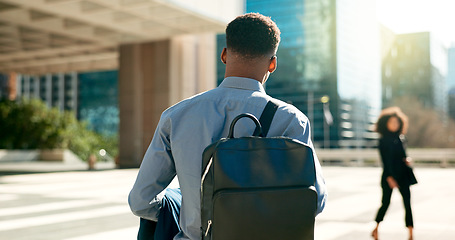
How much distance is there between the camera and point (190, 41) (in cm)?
2655

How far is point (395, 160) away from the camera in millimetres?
6348

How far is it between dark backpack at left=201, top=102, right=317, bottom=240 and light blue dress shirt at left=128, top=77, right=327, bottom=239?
0.42 ft

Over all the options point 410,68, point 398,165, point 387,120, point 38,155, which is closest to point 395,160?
point 398,165

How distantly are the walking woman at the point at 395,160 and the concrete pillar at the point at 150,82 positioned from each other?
1932 cm

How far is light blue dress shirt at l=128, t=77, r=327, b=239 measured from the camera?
5.96 feet

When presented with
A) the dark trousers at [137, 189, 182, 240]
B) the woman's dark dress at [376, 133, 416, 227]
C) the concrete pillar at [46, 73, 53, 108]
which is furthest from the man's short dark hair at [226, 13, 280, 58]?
the concrete pillar at [46, 73, 53, 108]

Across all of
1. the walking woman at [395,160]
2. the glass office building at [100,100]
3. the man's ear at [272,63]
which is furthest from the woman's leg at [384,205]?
the glass office building at [100,100]

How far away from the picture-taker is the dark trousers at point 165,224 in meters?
1.90

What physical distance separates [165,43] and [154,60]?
1068 millimetres

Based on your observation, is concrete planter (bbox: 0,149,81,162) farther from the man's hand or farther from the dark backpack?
the dark backpack

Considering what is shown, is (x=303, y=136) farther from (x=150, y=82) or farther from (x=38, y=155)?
(x=38, y=155)

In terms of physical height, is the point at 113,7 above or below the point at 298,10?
below

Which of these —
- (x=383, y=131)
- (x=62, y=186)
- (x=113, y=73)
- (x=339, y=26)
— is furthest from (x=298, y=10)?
(x=383, y=131)

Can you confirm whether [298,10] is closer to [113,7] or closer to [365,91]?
[365,91]
